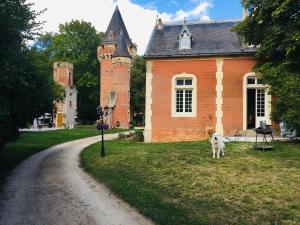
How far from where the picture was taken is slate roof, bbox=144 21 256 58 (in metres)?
23.3

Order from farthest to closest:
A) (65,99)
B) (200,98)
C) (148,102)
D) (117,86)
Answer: (117,86) < (65,99) < (148,102) < (200,98)

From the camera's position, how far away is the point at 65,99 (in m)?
50.2

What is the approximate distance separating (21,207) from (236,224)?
534cm

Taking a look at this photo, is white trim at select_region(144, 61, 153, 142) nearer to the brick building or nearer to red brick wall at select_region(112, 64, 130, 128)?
the brick building

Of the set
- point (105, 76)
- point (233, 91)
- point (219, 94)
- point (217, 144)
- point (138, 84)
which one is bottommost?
point (217, 144)

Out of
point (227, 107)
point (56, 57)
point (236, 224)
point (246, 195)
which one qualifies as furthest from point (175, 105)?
point (56, 57)

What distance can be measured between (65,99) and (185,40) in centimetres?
2986

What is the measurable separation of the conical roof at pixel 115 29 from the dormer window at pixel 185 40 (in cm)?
3027

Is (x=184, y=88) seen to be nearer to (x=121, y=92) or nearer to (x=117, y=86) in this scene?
Answer: (x=121, y=92)

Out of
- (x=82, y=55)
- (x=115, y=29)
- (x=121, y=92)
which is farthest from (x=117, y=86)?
(x=82, y=55)

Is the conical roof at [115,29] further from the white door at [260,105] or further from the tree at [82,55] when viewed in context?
the white door at [260,105]

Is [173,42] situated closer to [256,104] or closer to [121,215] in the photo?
[256,104]

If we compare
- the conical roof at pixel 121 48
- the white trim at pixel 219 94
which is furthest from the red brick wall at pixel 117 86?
the white trim at pixel 219 94

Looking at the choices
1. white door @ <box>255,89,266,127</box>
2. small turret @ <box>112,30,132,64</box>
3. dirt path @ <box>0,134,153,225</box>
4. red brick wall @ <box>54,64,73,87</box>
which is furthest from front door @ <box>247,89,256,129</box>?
red brick wall @ <box>54,64,73,87</box>
